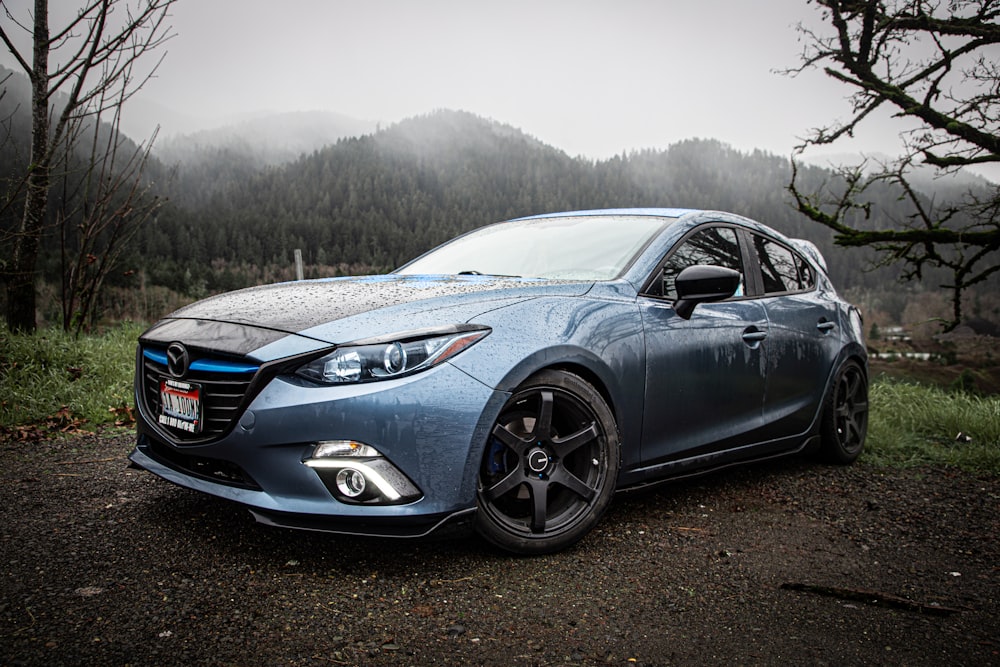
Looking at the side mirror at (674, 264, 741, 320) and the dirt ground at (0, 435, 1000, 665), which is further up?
the side mirror at (674, 264, 741, 320)

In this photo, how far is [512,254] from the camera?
3811mm

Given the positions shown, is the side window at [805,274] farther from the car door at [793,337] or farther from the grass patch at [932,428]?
the grass patch at [932,428]

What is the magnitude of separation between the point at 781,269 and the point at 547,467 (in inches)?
93.4

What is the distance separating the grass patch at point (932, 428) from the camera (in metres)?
5.29

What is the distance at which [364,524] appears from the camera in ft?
7.97

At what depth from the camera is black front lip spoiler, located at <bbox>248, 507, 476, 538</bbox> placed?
2.42m

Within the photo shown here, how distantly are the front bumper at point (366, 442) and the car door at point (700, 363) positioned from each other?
1027 mm

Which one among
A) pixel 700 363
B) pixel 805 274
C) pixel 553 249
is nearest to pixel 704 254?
pixel 700 363

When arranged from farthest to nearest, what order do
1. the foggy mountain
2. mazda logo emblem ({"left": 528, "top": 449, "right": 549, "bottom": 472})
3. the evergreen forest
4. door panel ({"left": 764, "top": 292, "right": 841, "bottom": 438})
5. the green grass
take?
the foggy mountain → the evergreen forest → the green grass → door panel ({"left": 764, "top": 292, "right": 841, "bottom": 438}) → mazda logo emblem ({"left": 528, "top": 449, "right": 549, "bottom": 472})

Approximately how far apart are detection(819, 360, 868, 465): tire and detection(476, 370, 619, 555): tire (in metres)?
2.24

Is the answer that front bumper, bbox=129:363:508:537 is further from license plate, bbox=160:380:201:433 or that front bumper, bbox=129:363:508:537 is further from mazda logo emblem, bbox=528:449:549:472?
mazda logo emblem, bbox=528:449:549:472

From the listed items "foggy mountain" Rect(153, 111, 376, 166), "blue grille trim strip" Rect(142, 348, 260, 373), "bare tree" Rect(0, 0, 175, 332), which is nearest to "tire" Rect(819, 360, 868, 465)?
"blue grille trim strip" Rect(142, 348, 260, 373)

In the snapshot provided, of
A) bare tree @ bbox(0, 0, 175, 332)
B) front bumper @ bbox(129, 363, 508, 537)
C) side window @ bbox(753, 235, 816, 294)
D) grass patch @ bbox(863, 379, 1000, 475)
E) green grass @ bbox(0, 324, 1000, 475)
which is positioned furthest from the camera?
bare tree @ bbox(0, 0, 175, 332)

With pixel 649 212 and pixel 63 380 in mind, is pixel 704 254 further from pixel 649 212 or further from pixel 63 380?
pixel 63 380
